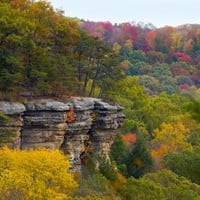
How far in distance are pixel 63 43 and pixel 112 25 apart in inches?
3326

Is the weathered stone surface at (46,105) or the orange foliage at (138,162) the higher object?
the weathered stone surface at (46,105)

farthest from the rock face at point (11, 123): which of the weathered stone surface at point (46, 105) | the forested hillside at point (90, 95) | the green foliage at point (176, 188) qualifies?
the green foliage at point (176, 188)

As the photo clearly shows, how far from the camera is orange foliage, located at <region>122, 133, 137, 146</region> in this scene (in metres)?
38.7

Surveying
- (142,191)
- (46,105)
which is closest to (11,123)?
(46,105)

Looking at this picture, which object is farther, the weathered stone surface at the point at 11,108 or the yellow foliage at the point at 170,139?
the yellow foliage at the point at 170,139

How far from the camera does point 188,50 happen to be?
3780 inches

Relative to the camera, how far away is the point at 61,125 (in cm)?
2670

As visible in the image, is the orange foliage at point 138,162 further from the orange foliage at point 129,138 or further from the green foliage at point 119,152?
the orange foliage at point 129,138

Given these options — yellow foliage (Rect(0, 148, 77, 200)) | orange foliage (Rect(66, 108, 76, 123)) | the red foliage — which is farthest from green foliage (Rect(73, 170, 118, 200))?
the red foliage

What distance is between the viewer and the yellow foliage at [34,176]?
18688 mm

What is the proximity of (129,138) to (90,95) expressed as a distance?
7.67 meters

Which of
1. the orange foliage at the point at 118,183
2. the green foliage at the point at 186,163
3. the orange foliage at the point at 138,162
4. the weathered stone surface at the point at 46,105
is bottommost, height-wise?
the orange foliage at the point at 138,162

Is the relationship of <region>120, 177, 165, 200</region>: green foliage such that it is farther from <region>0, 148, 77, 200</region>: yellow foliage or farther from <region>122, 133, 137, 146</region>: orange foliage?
<region>122, 133, 137, 146</region>: orange foliage

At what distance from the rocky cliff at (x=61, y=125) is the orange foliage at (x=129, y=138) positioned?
835cm
